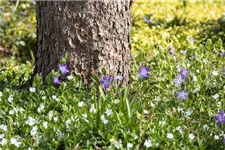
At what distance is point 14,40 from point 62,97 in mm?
2594

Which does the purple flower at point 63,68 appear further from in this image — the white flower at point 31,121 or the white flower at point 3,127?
the white flower at point 3,127

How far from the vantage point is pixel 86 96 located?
3.76m

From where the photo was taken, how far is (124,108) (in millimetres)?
3205

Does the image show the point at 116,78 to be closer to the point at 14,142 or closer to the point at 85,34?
the point at 85,34

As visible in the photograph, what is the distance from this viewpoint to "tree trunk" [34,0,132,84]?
3.74 meters

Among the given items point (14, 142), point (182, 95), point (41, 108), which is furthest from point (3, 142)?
point (182, 95)

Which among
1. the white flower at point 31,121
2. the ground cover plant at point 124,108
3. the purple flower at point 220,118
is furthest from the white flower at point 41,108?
the purple flower at point 220,118

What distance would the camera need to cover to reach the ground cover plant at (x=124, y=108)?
301 cm

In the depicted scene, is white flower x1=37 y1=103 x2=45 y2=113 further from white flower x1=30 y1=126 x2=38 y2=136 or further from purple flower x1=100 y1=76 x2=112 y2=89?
purple flower x1=100 y1=76 x2=112 y2=89

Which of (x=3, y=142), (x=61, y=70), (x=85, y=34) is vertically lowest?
(x=3, y=142)

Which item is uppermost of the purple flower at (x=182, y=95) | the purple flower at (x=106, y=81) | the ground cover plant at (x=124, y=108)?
the purple flower at (x=106, y=81)

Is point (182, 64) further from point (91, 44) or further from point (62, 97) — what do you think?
point (62, 97)

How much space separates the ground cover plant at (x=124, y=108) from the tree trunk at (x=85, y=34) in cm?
12

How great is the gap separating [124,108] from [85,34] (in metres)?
0.80
